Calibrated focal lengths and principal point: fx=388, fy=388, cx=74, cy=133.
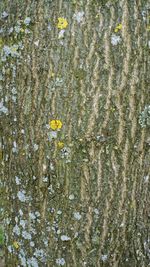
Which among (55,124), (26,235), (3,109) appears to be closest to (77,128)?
(55,124)

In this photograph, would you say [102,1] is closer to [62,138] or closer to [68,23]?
[68,23]

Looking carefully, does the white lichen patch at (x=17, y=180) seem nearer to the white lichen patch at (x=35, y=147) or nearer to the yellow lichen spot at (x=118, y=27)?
the white lichen patch at (x=35, y=147)

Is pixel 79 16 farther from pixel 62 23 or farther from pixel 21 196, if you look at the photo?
pixel 21 196

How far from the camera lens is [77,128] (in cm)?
180

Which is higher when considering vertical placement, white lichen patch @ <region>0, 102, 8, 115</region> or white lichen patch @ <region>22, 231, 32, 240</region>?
white lichen patch @ <region>0, 102, 8, 115</region>

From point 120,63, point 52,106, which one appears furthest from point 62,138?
point 120,63

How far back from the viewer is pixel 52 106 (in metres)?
1.81

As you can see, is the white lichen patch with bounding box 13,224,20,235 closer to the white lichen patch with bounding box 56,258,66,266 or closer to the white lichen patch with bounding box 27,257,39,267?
the white lichen patch with bounding box 27,257,39,267

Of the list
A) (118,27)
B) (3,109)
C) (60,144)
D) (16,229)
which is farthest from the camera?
(16,229)

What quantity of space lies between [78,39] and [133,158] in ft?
1.98

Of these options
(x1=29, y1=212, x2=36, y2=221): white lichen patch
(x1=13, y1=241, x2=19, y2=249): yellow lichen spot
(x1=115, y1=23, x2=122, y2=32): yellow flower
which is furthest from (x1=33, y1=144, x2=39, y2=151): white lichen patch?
(x1=115, y1=23, x2=122, y2=32): yellow flower

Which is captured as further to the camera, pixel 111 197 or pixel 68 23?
pixel 111 197

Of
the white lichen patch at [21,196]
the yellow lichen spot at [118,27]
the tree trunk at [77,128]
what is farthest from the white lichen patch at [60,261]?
the yellow lichen spot at [118,27]

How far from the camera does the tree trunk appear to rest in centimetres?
174
